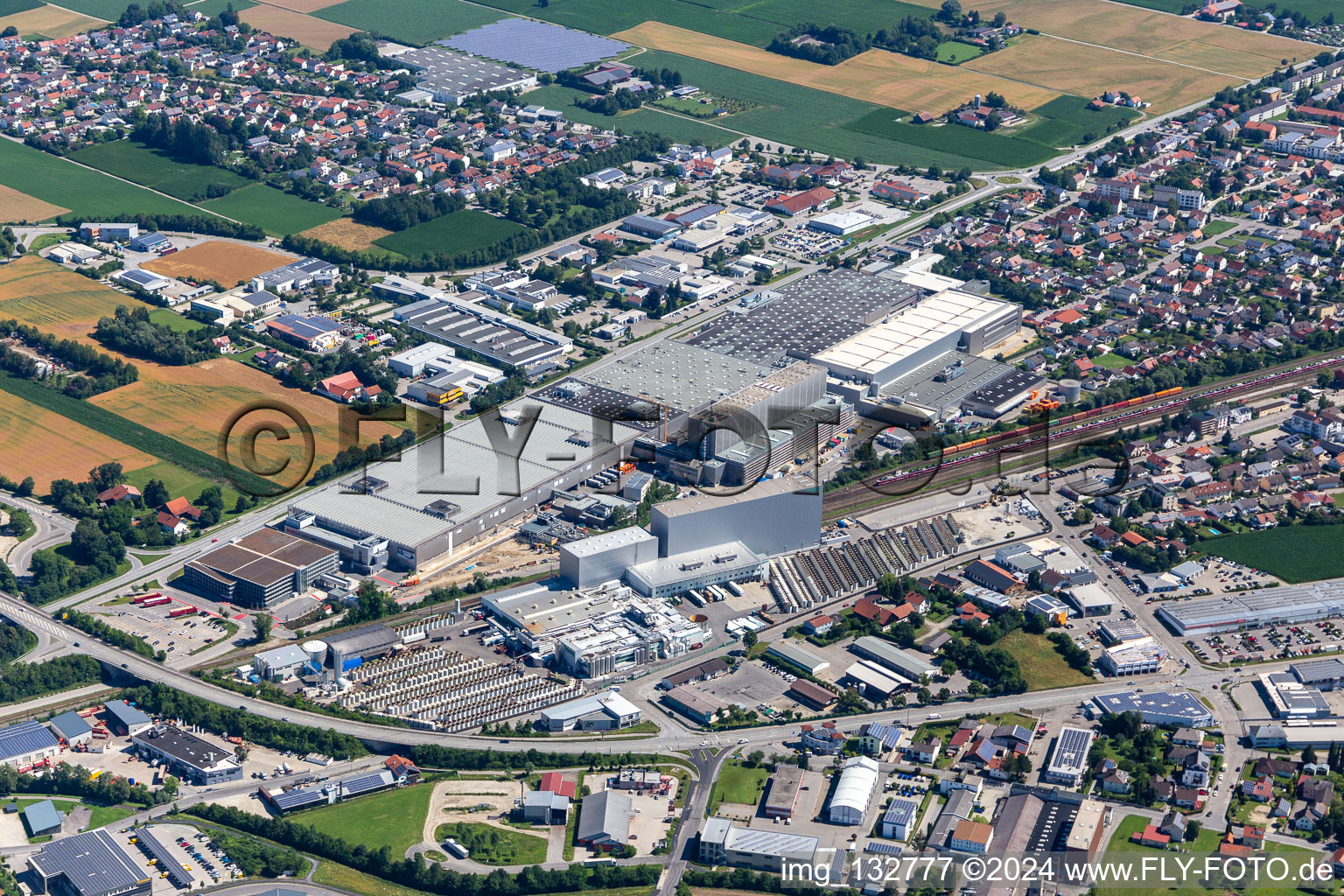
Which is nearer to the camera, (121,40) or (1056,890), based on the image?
(1056,890)

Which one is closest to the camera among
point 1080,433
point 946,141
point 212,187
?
point 1080,433

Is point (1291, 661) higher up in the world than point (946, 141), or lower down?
lower down

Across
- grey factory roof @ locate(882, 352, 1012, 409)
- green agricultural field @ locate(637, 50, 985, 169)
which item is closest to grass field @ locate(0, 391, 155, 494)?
grey factory roof @ locate(882, 352, 1012, 409)

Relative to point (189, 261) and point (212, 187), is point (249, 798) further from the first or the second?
point (212, 187)

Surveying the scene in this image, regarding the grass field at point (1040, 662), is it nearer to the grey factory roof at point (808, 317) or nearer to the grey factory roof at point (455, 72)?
the grey factory roof at point (808, 317)

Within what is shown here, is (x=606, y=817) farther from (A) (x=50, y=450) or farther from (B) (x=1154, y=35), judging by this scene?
(B) (x=1154, y=35)

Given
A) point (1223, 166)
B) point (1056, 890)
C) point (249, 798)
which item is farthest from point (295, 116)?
point (1056, 890)

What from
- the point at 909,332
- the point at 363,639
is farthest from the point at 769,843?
the point at 909,332
